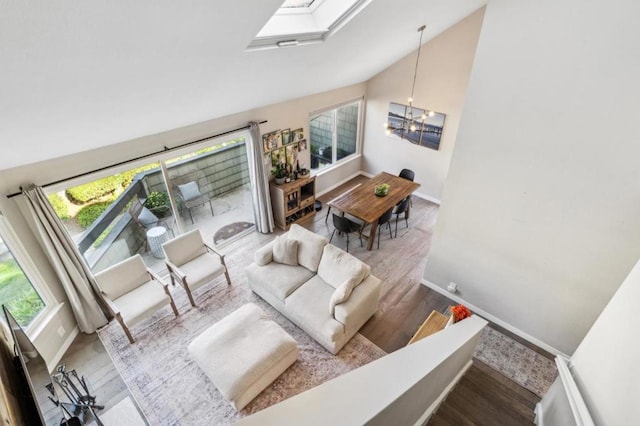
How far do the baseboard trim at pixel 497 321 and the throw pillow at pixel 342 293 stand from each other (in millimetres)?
1564

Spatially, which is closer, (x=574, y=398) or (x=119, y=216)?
(x=574, y=398)

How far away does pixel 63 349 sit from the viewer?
3730 mm

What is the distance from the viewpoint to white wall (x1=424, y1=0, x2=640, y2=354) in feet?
8.42

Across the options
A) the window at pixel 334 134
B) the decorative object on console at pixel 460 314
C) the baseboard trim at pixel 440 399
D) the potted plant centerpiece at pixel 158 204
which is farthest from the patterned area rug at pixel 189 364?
the window at pixel 334 134

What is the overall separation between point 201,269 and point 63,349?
1751 mm

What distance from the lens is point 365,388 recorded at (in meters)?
1.25

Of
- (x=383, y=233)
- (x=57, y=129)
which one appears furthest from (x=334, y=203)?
(x=57, y=129)

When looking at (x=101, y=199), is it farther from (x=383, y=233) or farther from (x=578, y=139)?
(x=578, y=139)

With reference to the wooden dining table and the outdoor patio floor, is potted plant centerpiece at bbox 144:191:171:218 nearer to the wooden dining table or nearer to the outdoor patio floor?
the outdoor patio floor

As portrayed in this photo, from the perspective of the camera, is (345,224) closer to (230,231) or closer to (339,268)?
(339,268)

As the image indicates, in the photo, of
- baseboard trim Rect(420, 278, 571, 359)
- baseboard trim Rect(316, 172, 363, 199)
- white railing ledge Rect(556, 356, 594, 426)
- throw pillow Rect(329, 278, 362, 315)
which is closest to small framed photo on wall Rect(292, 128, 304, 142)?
baseboard trim Rect(316, 172, 363, 199)

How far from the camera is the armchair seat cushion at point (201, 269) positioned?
4207 millimetres

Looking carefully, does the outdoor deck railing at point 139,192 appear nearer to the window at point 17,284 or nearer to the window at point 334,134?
the window at point 17,284

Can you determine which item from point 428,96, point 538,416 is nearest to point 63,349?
point 538,416
